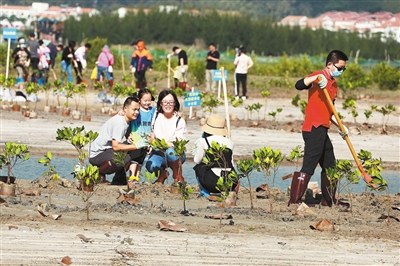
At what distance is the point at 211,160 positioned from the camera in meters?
10.9

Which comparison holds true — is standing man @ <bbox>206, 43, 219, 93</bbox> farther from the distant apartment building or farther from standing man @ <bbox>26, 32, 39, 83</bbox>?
the distant apartment building

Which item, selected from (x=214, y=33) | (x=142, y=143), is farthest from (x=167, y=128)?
(x=214, y=33)

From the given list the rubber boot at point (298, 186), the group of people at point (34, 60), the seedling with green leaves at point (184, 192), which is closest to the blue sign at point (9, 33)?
the group of people at point (34, 60)

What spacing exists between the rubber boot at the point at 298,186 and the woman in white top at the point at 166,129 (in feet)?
6.18

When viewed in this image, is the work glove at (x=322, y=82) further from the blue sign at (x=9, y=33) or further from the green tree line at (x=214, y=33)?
the green tree line at (x=214, y=33)

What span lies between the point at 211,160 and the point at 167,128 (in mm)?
1237

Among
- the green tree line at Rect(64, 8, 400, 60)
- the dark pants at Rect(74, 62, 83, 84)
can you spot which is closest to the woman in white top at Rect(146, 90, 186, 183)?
the dark pants at Rect(74, 62, 83, 84)

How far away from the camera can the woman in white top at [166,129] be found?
11.9m

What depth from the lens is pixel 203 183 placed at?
10922mm

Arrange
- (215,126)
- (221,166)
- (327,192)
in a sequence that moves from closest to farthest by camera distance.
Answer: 1. (327,192)
2. (221,166)
3. (215,126)

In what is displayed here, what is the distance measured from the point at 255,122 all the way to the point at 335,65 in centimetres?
1005

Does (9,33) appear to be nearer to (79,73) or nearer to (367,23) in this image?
(79,73)

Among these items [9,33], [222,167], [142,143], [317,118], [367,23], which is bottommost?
[222,167]

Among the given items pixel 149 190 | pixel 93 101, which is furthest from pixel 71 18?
pixel 149 190
